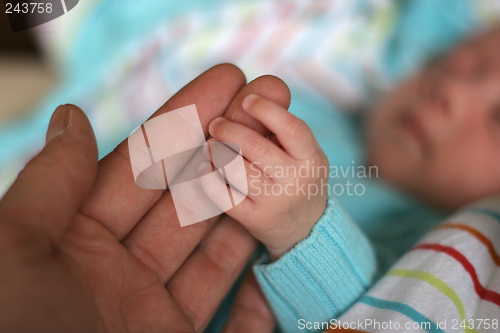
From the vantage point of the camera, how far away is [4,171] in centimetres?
71

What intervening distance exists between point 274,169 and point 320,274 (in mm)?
181

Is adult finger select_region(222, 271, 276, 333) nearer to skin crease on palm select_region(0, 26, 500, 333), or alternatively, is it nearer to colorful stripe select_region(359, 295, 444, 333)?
skin crease on palm select_region(0, 26, 500, 333)

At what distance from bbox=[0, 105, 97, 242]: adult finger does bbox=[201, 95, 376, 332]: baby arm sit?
0.14m

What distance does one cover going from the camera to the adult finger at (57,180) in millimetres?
341

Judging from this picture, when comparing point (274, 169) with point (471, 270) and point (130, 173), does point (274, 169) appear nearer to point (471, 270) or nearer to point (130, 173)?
point (130, 173)

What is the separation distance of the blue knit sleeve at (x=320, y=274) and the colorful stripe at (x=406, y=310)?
0.05m

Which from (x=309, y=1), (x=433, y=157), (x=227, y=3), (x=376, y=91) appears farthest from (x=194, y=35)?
(x=433, y=157)

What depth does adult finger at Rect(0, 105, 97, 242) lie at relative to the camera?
34 cm

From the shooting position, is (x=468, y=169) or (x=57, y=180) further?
(x=468, y=169)

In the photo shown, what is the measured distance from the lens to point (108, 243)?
43cm

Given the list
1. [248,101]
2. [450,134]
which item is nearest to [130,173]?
[248,101]

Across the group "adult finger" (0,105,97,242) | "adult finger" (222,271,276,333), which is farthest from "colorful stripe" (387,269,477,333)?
"adult finger" (0,105,97,242)

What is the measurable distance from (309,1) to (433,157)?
56 cm

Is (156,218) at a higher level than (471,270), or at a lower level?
higher
